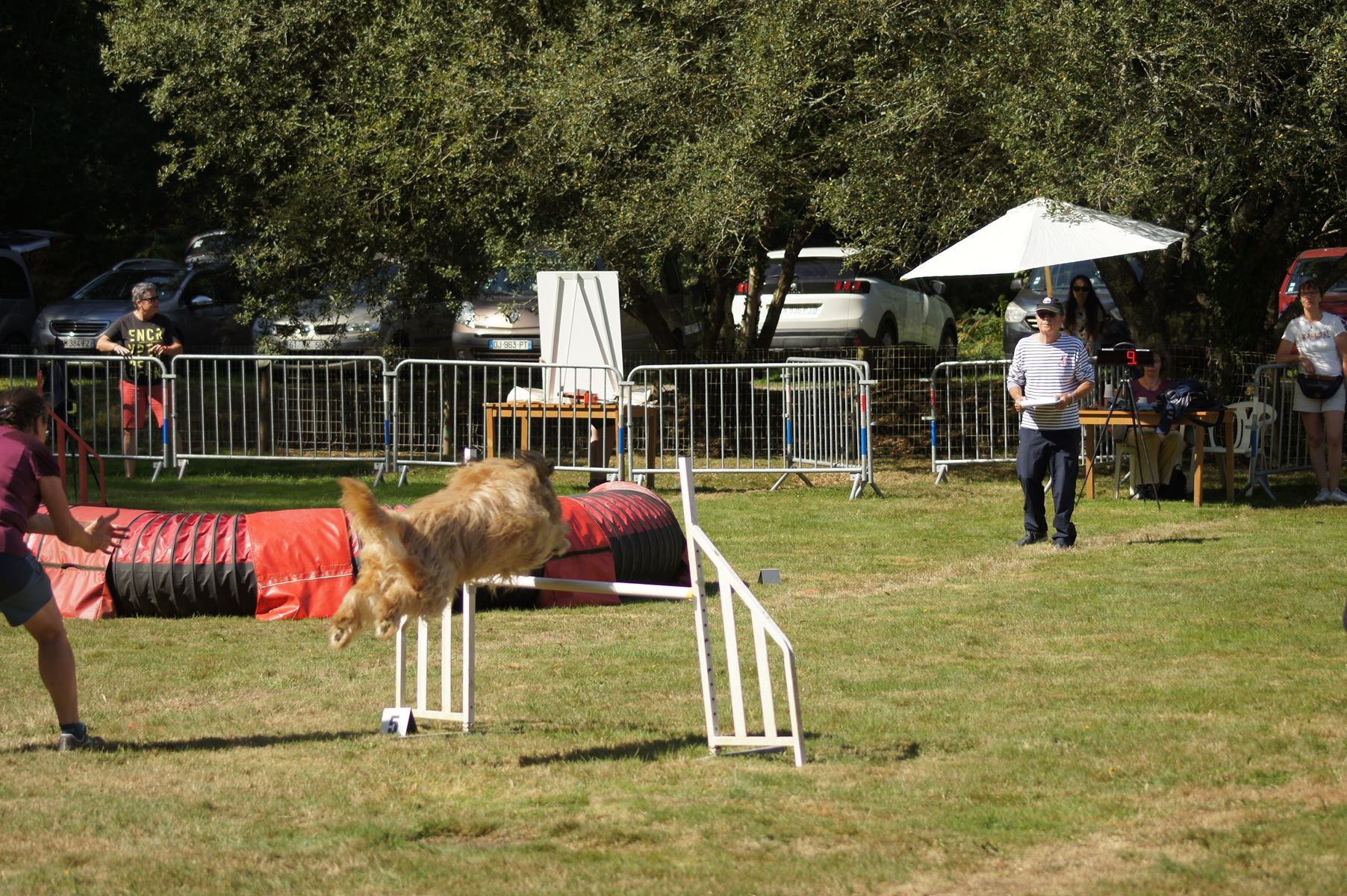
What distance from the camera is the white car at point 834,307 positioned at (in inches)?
883

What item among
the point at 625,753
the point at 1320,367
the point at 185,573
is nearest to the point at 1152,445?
the point at 1320,367

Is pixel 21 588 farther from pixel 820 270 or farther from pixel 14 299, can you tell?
pixel 14 299

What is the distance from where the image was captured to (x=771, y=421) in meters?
16.0

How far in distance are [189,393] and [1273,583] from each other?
11.3 m

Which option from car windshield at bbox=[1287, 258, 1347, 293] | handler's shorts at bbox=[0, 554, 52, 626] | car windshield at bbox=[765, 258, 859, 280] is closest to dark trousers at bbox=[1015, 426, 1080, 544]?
handler's shorts at bbox=[0, 554, 52, 626]

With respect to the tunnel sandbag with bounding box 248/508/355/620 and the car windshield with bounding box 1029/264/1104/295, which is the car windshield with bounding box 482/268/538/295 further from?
the car windshield with bounding box 1029/264/1104/295

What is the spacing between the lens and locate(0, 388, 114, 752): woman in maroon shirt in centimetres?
614

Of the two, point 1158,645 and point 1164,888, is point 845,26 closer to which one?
point 1158,645

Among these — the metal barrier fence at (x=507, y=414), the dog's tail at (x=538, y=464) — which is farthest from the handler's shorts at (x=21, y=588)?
the metal barrier fence at (x=507, y=414)

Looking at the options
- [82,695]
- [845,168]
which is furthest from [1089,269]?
[82,695]

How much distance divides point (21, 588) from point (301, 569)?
326 cm

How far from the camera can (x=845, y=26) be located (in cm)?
1458

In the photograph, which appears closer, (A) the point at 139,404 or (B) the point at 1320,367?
(B) the point at 1320,367

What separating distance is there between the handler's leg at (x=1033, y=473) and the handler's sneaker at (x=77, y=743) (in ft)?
23.7
